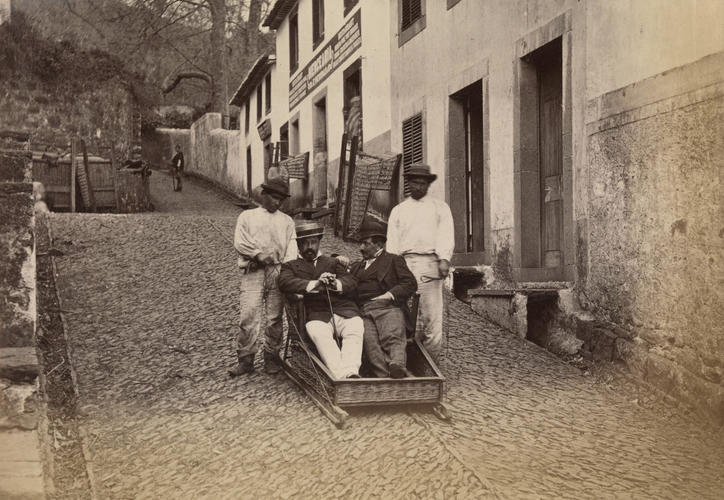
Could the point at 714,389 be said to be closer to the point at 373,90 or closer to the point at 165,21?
the point at 373,90

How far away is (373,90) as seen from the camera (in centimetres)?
1441

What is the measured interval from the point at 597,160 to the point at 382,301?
245 centimetres

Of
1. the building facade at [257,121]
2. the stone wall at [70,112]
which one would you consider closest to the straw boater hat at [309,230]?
the building facade at [257,121]

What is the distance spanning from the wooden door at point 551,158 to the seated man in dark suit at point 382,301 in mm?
2875

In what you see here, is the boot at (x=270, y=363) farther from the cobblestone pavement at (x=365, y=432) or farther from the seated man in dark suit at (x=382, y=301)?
the seated man in dark suit at (x=382, y=301)

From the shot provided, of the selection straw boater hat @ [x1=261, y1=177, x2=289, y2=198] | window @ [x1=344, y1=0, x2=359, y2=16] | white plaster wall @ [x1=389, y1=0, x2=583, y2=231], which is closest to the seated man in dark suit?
straw boater hat @ [x1=261, y1=177, x2=289, y2=198]

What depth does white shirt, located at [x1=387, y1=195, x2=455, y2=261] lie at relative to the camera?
23.5ft

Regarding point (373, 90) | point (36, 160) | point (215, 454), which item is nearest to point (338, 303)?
point (215, 454)

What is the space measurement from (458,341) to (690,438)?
2863 mm

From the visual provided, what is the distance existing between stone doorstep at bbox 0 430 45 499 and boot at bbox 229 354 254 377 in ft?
7.28

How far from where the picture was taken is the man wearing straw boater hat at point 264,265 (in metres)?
7.13

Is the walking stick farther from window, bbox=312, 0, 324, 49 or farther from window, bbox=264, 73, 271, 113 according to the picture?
window, bbox=264, 73, 271, 113

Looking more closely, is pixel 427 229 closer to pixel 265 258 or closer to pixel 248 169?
pixel 265 258

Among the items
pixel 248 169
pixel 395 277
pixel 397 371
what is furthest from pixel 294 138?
pixel 397 371
